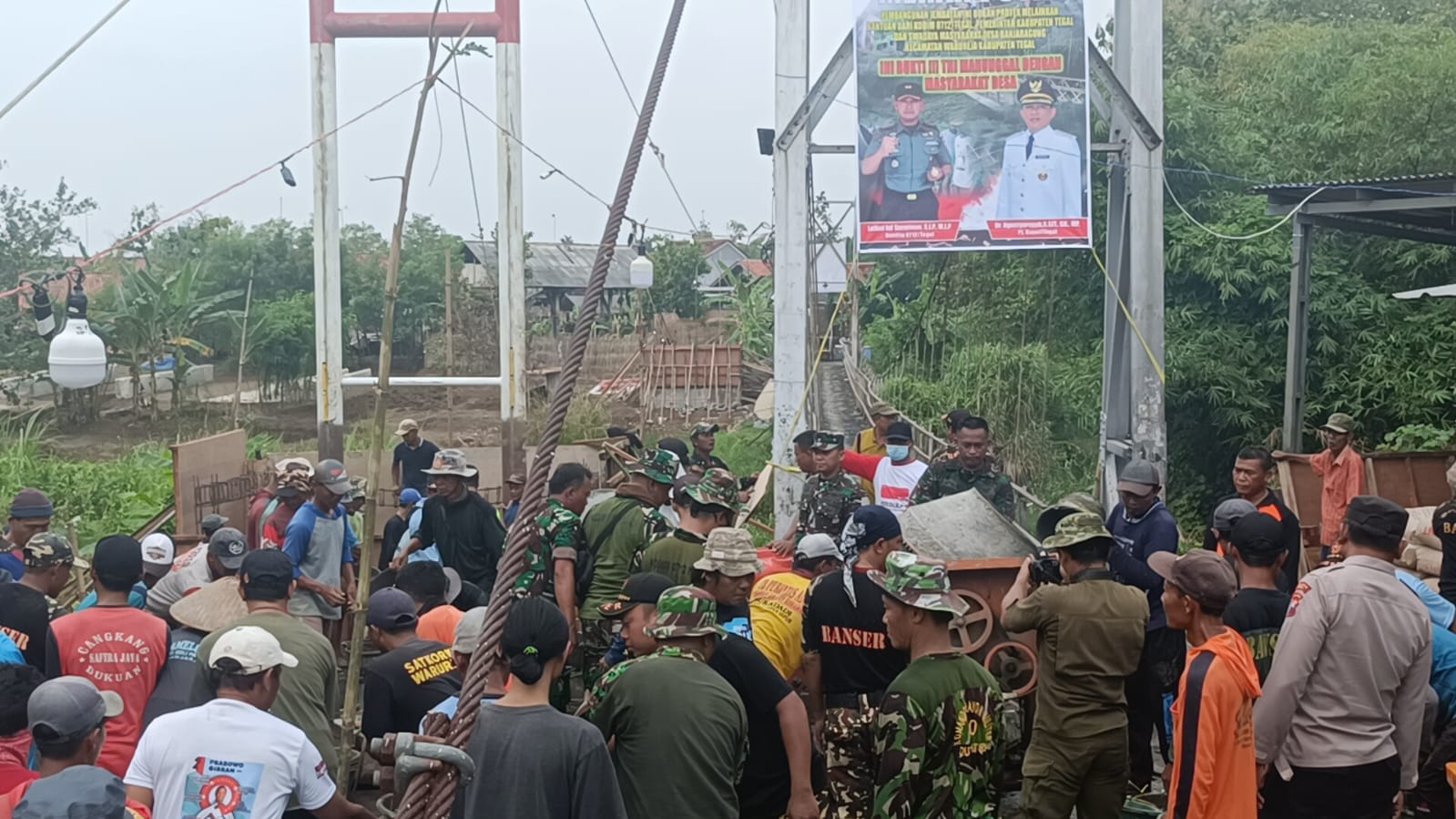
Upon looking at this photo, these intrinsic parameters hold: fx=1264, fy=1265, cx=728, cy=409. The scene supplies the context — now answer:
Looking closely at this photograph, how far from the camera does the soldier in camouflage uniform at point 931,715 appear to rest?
406 cm

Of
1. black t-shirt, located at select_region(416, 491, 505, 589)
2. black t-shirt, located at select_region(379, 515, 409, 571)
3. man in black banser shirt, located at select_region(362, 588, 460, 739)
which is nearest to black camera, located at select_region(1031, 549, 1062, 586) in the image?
man in black banser shirt, located at select_region(362, 588, 460, 739)

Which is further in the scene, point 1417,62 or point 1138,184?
point 1417,62

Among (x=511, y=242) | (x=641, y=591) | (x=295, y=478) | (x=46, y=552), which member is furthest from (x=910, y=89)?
(x=46, y=552)

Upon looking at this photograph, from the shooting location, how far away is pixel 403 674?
4535 millimetres

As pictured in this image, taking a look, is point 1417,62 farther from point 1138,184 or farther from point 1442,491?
point 1138,184

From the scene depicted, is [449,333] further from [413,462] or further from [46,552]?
[46,552]

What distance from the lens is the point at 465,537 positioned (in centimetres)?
755

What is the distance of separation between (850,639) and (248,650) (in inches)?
85.3

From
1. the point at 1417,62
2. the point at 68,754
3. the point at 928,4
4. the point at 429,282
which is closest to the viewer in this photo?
Answer: the point at 68,754

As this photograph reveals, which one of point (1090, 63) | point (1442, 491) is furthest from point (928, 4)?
point (1442, 491)

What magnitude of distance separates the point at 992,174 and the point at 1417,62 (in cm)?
1134

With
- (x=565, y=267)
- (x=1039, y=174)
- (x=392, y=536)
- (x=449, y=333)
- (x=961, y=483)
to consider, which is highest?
(x=565, y=267)

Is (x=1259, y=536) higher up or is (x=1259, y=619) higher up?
(x=1259, y=536)

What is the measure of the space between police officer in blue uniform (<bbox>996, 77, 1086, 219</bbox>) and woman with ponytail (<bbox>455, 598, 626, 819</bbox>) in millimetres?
6640
